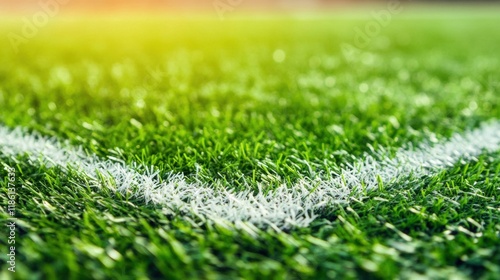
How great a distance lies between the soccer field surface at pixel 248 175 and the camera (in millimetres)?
1244

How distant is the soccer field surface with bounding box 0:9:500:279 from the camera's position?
1244 mm

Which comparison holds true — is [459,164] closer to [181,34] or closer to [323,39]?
[323,39]

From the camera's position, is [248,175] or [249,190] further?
[248,175]

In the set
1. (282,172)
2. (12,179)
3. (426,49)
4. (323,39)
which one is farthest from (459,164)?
(323,39)

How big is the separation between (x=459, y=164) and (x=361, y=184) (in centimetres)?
41

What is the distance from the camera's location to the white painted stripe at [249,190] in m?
1.44

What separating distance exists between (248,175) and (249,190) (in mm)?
111

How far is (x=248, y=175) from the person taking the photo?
167cm

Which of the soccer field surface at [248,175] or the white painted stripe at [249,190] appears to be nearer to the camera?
the soccer field surface at [248,175]

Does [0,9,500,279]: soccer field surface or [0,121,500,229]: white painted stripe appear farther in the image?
[0,121,500,229]: white painted stripe

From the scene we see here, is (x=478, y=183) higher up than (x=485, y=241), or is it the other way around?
(x=478, y=183)

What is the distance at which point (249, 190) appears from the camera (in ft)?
5.14

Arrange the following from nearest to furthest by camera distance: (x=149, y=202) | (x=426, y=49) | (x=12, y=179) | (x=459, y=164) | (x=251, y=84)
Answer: (x=149, y=202), (x=12, y=179), (x=459, y=164), (x=251, y=84), (x=426, y=49)

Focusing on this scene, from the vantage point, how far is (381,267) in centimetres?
120
